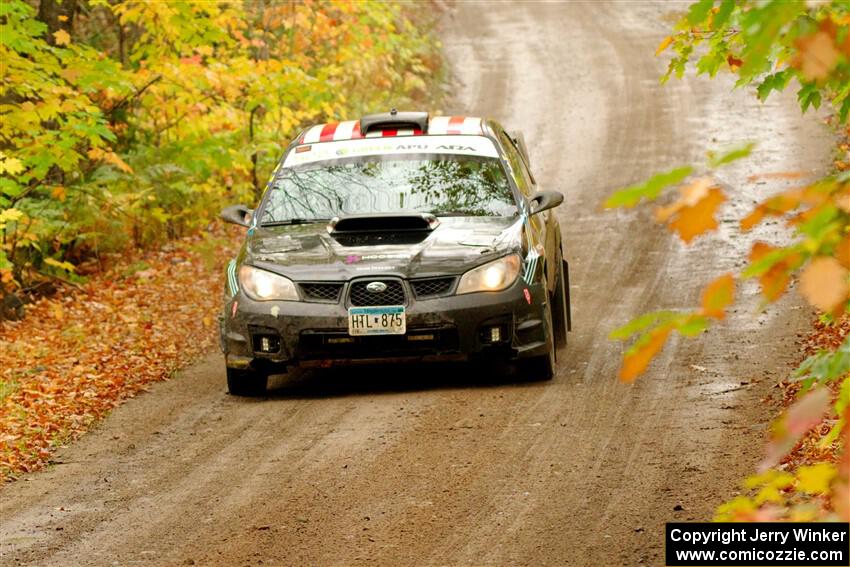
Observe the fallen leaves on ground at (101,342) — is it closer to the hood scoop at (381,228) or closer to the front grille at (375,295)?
the front grille at (375,295)

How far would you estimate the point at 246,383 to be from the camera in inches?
381

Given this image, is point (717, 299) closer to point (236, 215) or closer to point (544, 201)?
point (544, 201)

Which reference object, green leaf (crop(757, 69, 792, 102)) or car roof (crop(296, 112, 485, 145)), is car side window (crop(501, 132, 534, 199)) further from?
green leaf (crop(757, 69, 792, 102))

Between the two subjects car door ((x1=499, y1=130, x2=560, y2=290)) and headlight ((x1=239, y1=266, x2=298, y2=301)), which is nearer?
headlight ((x1=239, y1=266, x2=298, y2=301))

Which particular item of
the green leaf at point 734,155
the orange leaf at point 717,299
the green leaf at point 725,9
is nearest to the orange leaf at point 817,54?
the green leaf at point 734,155

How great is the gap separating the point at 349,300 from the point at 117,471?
2075 mm

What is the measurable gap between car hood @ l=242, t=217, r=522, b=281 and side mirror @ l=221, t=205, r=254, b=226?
0.76 ft

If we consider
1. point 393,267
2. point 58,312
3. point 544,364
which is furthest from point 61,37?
point 544,364

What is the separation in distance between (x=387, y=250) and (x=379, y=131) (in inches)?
73.0

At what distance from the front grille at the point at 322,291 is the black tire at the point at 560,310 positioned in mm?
2006

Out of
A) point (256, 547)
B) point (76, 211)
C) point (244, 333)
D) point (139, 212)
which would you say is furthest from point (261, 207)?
point (139, 212)

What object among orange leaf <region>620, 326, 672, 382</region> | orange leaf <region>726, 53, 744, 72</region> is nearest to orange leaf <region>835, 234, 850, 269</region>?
orange leaf <region>620, 326, 672, 382</region>

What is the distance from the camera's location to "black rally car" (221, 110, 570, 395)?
29.7 ft

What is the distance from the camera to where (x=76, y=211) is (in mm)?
15664
